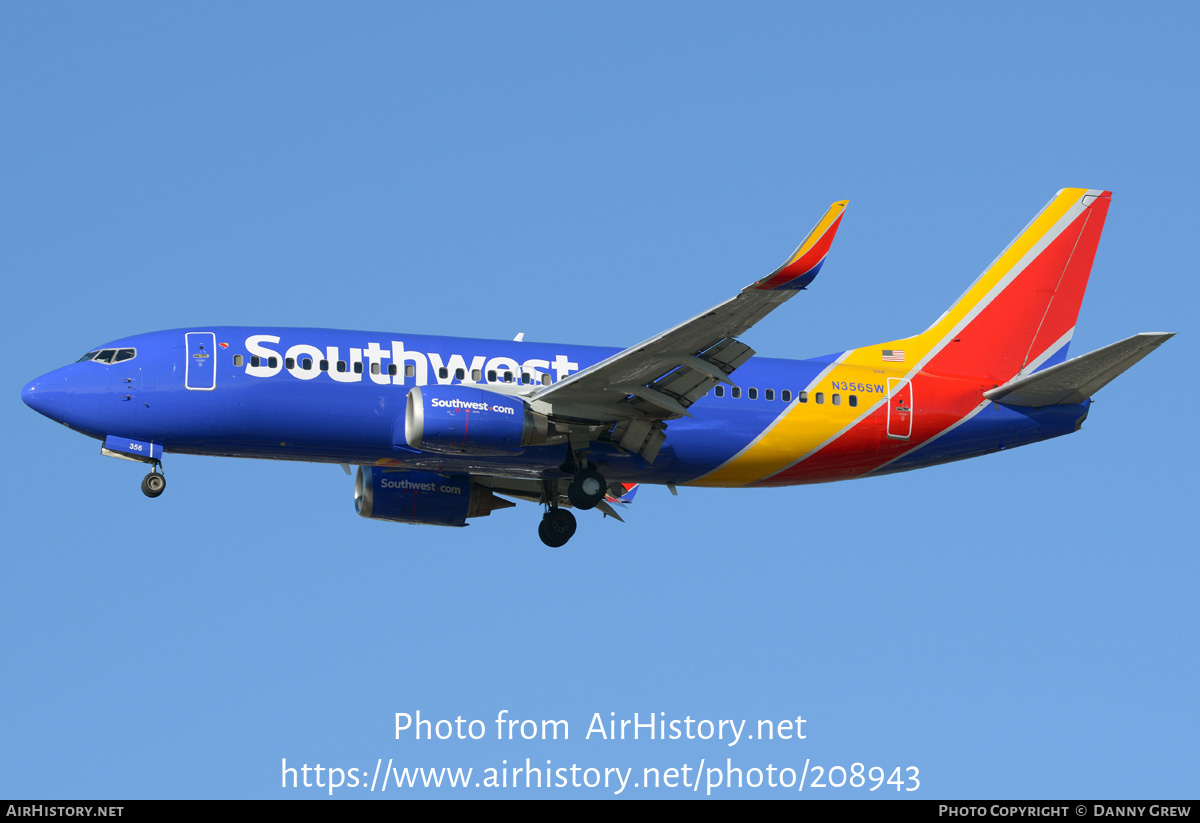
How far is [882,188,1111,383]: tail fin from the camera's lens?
145 ft

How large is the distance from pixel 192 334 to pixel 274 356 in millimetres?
2038

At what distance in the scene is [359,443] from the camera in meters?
39.3

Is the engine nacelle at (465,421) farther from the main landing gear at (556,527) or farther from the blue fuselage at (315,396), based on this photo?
the main landing gear at (556,527)

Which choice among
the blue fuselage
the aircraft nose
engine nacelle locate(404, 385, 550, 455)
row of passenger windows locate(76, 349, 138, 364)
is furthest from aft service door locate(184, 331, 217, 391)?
engine nacelle locate(404, 385, 550, 455)

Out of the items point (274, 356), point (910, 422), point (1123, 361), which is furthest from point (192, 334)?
point (1123, 361)

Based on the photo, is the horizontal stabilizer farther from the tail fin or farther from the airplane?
the tail fin

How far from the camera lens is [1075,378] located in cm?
4197

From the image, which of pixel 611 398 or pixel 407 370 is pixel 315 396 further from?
pixel 611 398

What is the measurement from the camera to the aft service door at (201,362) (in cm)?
3878

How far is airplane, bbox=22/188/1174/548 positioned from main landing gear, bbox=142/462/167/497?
5 cm

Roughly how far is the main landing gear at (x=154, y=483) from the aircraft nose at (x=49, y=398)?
7.96 ft

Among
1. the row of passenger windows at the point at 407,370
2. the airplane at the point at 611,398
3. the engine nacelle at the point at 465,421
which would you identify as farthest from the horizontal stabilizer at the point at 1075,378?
the engine nacelle at the point at 465,421

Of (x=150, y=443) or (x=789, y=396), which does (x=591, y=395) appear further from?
(x=150, y=443)

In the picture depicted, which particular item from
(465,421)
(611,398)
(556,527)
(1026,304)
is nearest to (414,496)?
(556,527)
